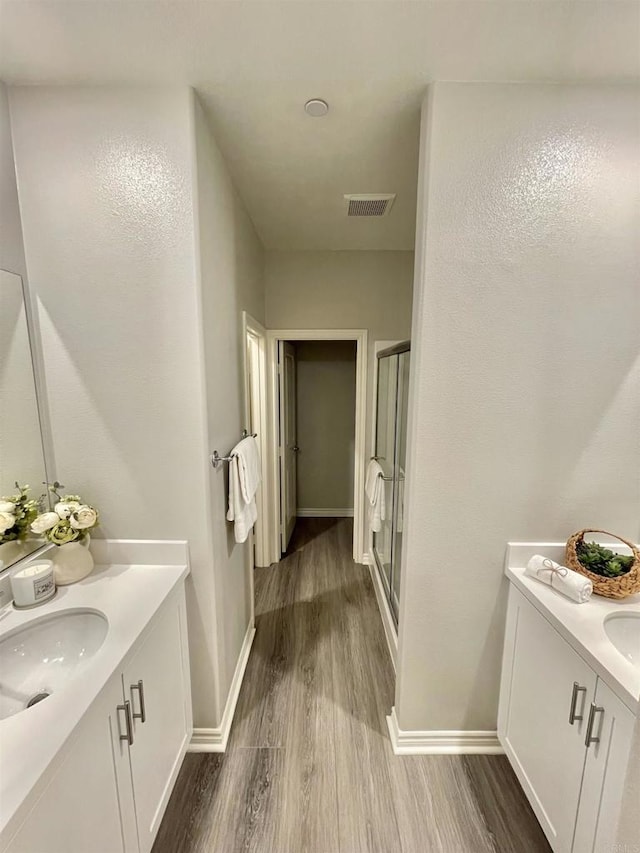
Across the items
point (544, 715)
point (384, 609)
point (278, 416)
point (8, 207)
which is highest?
point (8, 207)

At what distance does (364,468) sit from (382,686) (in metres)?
1.52

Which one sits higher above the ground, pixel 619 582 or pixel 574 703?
pixel 619 582

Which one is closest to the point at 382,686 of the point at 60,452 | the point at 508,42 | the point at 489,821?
the point at 489,821

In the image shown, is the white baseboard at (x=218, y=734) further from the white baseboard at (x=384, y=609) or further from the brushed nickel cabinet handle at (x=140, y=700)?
the white baseboard at (x=384, y=609)

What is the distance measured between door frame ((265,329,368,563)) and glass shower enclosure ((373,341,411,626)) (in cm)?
13

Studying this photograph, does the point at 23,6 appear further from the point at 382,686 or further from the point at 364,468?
the point at 382,686

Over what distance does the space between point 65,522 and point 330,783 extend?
1.52 metres

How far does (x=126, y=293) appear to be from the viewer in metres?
1.37

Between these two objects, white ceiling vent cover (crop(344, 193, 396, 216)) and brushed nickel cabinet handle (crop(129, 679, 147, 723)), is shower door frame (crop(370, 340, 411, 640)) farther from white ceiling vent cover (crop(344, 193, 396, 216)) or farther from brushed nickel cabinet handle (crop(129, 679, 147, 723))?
brushed nickel cabinet handle (crop(129, 679, 147, 723))

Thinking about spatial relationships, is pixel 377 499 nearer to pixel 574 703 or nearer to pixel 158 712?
pixel 574 703

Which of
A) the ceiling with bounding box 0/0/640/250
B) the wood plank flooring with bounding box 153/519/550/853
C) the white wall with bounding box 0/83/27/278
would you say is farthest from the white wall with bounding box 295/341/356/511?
the white wall with bounding box 0/83/27/278

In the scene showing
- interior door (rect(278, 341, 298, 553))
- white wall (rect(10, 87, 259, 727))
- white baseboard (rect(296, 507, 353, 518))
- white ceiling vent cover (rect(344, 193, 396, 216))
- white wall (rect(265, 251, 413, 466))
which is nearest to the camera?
white wall (rect(10, 87, 259, 727))

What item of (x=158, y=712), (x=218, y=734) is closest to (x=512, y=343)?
(x=158, y=712)

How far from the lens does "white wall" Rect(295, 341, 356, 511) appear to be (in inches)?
164
